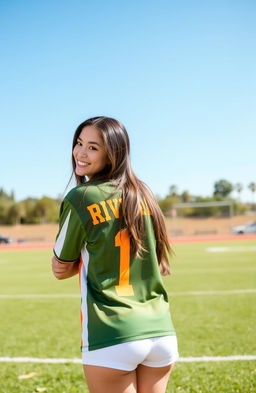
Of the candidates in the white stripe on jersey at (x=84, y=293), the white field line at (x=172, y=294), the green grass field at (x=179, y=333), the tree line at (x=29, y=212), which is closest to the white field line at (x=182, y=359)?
the green grass field at (x=179, y=333)

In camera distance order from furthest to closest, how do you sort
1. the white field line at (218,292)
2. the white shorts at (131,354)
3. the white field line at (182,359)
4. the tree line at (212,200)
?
the tree line at (212,200) < the white field line at (218,292) < the white field line at (182,359) < the white shorts at (131,354)

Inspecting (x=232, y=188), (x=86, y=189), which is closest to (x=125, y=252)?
(x=86, y=189)

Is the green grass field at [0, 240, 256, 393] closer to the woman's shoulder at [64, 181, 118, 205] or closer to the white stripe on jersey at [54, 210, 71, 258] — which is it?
the white stripe on jersey at [54, 210, 71, 258]

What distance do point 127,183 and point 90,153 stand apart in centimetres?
23

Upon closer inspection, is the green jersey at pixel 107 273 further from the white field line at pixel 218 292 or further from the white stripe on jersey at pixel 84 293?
the white field line at pixel 218 292

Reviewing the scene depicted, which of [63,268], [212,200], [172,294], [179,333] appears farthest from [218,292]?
[212,200]

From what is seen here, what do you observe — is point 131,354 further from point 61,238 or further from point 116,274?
point 61,238

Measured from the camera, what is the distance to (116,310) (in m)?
1.68

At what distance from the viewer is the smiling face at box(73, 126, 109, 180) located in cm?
191

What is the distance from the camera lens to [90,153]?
1.92 meters

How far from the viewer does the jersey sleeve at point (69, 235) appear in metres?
1.76

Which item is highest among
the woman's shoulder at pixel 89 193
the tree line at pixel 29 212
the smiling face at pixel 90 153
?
the smiling face at pixel 90 153

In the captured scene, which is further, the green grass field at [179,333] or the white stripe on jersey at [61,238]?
the green grass field at [179,333]

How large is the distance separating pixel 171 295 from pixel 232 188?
394ft
